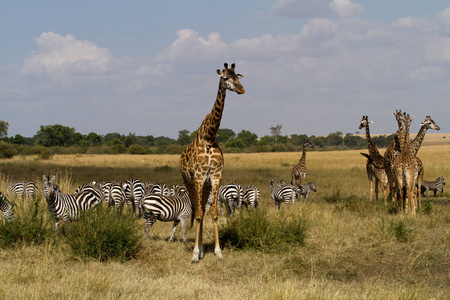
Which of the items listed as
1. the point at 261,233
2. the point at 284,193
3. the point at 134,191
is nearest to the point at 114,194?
the point at 134,191

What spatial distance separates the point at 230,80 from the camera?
725 centimetres

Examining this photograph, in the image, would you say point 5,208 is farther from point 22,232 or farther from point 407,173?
point 407,173

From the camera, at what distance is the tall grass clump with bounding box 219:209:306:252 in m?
8.00

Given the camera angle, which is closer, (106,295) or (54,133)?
(106,295)

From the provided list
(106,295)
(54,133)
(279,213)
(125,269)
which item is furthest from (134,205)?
(54,133)

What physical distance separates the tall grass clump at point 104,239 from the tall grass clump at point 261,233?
6.16 feet

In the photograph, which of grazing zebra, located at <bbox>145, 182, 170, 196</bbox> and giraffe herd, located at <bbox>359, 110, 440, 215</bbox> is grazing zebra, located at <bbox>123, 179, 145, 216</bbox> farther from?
giraffe herd, located at <bbox>359, 110, 440, 215</bbox>

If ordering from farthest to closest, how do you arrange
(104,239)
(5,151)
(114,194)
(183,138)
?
(183,138), (5,151), (114,194), (104,239)

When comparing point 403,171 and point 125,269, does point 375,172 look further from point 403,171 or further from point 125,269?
point 125,269

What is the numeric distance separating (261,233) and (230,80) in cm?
286

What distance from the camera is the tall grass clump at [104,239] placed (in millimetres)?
7105

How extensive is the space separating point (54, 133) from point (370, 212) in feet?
218

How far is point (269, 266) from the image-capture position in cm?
703

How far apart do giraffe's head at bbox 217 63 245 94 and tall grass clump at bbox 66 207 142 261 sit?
2.85 m
